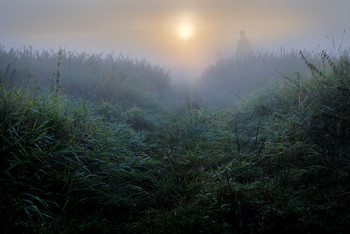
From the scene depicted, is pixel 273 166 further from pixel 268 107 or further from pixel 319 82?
pixel 268 107

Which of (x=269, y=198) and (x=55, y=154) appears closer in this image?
(x=269, y=198)

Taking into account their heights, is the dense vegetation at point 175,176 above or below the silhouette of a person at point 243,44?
below

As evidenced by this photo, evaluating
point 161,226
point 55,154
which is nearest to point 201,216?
Result: point 161,226

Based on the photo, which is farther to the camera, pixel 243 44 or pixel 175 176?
pixel 243 44

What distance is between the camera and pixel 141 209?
71.6 inches

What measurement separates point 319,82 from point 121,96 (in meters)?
4.24

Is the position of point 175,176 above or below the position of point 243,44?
below

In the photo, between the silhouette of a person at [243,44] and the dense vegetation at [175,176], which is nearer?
the dense vegetation at [175,176]

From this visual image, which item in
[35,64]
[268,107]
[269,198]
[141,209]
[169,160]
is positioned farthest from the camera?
[35,64]

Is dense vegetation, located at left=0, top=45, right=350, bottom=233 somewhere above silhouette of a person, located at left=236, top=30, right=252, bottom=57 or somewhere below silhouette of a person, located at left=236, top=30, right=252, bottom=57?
below

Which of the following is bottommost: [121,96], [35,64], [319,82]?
[121,96]

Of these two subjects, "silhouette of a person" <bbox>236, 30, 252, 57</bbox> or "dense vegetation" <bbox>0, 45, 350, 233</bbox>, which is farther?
"silhouette of a person" <bbox>236, 30, 252, 57</bbox>

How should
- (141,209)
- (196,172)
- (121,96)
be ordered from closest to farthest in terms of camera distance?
(141,209), (196,172), (121,96)

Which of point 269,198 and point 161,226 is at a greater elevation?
point 269,198
